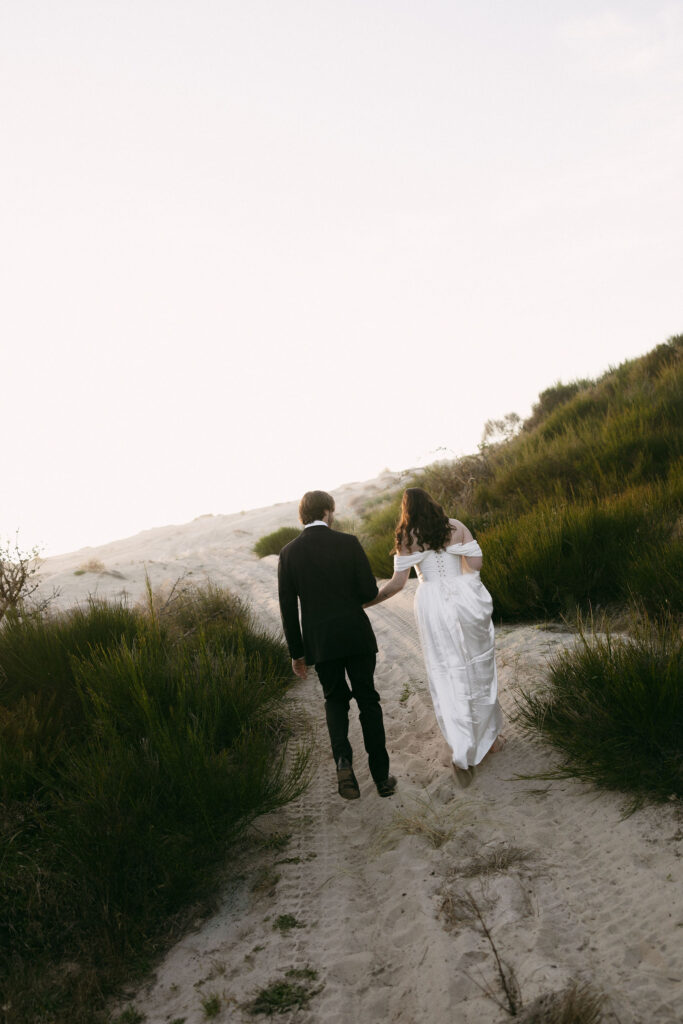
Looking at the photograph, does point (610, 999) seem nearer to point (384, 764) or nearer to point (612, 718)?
point (612, 718)

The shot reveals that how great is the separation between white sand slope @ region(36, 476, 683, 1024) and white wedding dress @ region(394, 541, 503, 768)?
24 centimetres

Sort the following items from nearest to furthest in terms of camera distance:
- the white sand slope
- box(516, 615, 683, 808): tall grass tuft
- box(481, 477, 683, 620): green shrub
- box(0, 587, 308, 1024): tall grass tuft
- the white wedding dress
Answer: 1. the white sand slope
2. box(0, 587, 308, 1024): tall grass tuft
3. box(516, 615, 683, 808): tall grass tuft
4. the white wedding dress
5. box(481, 477, 683, 620): green shrub

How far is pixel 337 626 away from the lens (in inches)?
151

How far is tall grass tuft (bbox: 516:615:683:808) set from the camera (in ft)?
10.0

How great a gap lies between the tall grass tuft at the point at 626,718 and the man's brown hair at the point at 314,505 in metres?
1.82

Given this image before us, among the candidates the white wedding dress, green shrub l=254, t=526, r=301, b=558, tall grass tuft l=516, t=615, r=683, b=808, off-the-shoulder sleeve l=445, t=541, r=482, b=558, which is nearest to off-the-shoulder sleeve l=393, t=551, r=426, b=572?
the white wedding dress

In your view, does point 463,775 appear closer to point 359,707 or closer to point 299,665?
point 359,707

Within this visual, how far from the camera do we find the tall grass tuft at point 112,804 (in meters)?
2.70

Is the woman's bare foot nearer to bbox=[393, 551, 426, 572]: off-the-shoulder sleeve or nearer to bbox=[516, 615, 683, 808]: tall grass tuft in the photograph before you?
bbox=[516, 615, 683, 808]: tall grass tuft

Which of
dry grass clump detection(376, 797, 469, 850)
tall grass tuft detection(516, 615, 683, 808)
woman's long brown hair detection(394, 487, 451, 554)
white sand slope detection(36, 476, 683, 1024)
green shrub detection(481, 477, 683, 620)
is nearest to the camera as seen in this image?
white sand slope detection(36, 476, 683, 1024)

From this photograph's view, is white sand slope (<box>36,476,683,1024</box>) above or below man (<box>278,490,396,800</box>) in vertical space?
below

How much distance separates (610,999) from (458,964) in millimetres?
573

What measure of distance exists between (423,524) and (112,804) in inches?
92.1

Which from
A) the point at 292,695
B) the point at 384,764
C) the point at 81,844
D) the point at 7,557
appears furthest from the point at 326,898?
the point at 7,557
